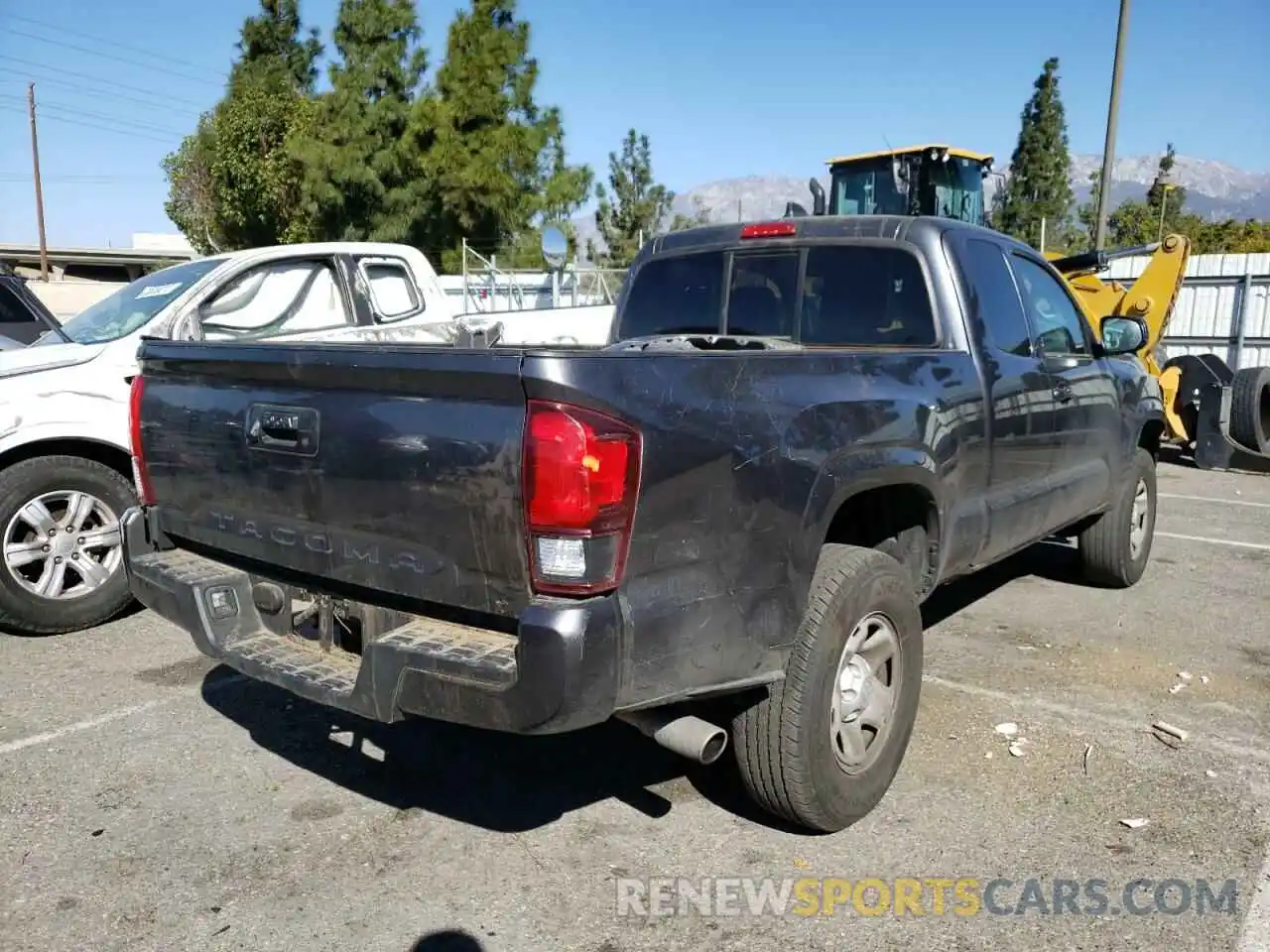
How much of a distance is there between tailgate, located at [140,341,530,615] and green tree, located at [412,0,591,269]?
28619 mm

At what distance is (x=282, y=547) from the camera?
10.3 feet

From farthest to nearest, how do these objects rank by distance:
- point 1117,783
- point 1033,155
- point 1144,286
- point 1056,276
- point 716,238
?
point 1033,155
point 1144,286
point 1056,276
point 716,238
point 1117,783

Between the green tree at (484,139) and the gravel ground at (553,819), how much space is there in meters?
27.7

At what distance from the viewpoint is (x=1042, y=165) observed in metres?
45.6

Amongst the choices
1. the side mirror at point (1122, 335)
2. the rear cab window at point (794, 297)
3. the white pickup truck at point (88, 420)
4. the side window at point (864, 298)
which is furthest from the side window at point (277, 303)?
the side mirror at point (1122, 335)

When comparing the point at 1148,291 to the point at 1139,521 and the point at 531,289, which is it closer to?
the point at 1139,521

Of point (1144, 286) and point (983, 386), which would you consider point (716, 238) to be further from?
point (1144, 286)

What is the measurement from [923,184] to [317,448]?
13.7 metres

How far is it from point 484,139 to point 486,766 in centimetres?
2963

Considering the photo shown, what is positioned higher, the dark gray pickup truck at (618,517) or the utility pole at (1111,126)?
the utility pole at (1111,126)

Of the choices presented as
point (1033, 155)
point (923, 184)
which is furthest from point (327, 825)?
point (1033, 155)

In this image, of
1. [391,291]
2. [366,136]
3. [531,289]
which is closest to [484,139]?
[366,136]

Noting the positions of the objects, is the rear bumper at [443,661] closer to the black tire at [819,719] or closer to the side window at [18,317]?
the black tire at [819,719]

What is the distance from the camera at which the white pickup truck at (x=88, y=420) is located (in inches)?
206
